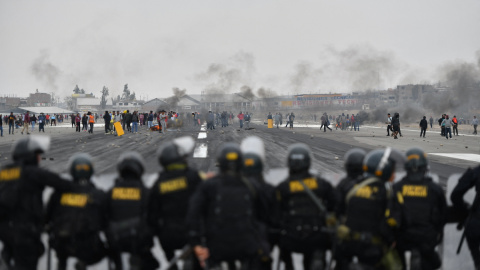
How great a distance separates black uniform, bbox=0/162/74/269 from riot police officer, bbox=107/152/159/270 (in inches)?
→ 18.7

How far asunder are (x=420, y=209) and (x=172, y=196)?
247cm

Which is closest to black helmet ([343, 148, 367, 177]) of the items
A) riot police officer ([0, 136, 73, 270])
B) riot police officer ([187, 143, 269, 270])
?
riot police officer ([187, 143, 269, 270])

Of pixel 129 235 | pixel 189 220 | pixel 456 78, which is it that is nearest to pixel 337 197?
pixel 189 220

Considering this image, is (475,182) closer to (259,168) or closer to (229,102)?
(259,168)

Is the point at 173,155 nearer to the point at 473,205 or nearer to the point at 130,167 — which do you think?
the point at 130,167

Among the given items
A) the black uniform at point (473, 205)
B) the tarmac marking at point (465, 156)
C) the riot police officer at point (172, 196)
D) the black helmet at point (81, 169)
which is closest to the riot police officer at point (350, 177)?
the black uniform at point (473, 205)

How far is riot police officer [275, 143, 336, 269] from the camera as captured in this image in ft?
13.8

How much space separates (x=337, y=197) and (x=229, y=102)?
5575 inches

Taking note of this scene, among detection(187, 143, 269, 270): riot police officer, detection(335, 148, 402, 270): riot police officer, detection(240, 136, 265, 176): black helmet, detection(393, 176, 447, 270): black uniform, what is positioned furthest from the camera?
detection(393, 176, 447, 270): black uniform

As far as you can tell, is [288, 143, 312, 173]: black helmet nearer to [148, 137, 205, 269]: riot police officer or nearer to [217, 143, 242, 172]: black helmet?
[217, 143, 242, 172]: black helmet

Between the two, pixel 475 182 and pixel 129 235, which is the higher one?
pixel 475 182

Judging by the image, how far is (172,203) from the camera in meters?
4.18

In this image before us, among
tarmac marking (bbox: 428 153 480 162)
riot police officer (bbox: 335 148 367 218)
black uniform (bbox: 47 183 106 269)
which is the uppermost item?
riot police officer (bbox: 335 148 367 218)

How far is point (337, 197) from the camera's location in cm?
429
